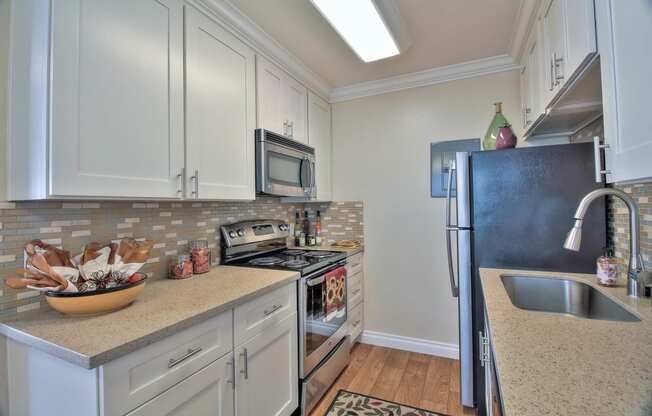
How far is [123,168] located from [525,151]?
1.93 m

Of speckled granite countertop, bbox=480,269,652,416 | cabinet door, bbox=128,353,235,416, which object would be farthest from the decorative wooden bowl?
speckled granite countertop, bbox=480,269,652,416

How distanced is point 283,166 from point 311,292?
0.88 metres

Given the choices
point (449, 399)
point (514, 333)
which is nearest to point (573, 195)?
point (514, 333)

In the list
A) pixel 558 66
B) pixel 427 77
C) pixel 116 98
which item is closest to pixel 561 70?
pixel 558 66

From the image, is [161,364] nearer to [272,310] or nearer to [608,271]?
[272,310]

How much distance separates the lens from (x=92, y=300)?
3.31 ft

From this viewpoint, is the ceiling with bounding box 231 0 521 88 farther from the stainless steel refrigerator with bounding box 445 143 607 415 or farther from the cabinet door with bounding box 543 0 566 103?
the stainless steel refrigerator with bounding box 445 143 607 415

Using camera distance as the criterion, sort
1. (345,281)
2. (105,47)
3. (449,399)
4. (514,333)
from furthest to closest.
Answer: (345,281)
(449,399)
(105,47)
(514,333)

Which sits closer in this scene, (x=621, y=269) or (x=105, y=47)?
(x=105, y=47)

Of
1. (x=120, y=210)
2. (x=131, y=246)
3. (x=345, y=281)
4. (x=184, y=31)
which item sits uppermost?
Answer: (x=184, y=31)

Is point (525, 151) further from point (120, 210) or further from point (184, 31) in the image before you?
point (120, 210)

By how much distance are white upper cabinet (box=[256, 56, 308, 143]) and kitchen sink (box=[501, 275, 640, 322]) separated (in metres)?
1.67

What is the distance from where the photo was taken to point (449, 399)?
1961 millimetres

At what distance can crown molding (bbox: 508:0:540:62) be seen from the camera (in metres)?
1.62
